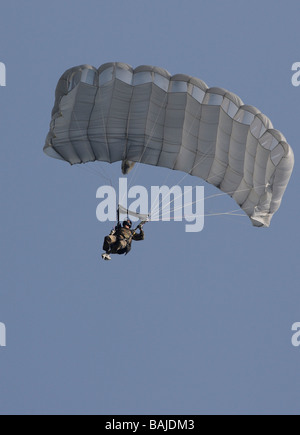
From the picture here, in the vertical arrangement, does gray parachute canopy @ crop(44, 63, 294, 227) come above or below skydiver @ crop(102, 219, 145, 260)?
above

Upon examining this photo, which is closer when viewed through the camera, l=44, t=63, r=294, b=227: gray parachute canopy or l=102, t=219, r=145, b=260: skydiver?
l=102, t=219, r=145, b=260: skydiver

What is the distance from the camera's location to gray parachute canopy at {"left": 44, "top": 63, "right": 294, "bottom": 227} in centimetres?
2214

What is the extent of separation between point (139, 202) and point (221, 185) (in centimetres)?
272

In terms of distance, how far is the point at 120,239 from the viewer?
71.5 ft

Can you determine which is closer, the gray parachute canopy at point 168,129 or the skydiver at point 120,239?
the skydiver at point 120,239

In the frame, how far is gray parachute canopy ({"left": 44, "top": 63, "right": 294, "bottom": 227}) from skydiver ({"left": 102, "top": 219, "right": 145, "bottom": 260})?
2.11 meters

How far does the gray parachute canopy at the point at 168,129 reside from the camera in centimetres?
2214

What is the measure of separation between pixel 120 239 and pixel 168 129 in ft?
11.1

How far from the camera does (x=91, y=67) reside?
73.5 feet

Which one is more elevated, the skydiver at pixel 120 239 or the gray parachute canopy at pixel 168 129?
the gray parachute canopy at pixel 168 129

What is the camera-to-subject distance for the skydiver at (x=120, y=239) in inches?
847

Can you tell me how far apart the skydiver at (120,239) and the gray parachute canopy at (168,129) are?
2111 millimetres
